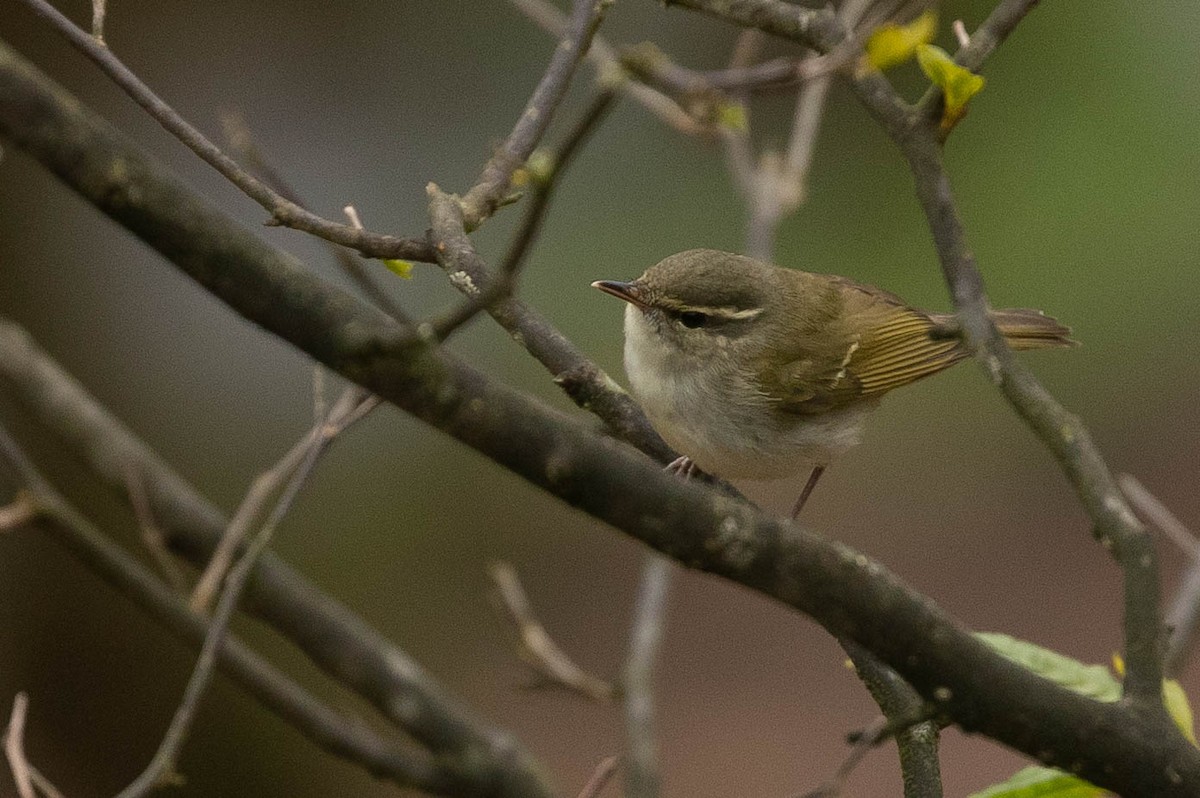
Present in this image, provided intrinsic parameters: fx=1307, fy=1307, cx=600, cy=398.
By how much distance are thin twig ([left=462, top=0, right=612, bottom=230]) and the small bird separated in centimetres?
109

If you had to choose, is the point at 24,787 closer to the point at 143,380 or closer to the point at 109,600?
the point at 109,600

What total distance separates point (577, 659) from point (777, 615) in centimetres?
124

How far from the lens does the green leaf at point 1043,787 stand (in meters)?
2.19

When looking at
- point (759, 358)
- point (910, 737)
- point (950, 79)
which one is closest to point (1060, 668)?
point (910, 737)

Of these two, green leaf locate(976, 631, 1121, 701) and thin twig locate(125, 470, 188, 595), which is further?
thin twig locate(125, 470, 188, 595)

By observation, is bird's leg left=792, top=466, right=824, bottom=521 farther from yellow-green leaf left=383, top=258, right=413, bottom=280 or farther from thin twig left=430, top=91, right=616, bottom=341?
thin twig left=430, top=91, right=616, bottom=341

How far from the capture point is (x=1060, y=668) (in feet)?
7.93

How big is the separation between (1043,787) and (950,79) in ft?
3.98

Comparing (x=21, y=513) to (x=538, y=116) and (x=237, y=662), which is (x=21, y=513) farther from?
(x=538, y=116)

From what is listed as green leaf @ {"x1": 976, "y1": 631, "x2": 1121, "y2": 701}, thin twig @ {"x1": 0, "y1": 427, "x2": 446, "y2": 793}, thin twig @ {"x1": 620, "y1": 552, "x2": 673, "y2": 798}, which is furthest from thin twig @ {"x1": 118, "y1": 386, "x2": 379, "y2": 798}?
green leaf @ {"x1": 976, "y1": 631, "x2": 1121, "y2": 701}

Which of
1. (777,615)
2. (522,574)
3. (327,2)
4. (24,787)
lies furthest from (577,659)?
(24,787)

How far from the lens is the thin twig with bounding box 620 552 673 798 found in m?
3.06

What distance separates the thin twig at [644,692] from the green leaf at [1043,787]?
76 cm

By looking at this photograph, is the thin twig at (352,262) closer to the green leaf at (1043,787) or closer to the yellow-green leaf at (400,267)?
the yellow-green leaf at (400,267)
